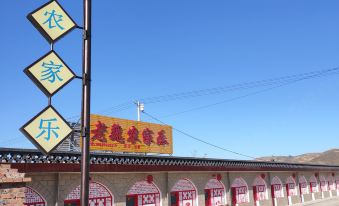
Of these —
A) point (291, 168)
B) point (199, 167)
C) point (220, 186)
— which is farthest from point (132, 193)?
point (291, 168)

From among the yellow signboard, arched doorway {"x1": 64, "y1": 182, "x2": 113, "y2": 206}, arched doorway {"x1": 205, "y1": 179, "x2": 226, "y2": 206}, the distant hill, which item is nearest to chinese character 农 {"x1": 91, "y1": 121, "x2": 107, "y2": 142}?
the yellow signboard

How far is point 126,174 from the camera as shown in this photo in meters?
17.7

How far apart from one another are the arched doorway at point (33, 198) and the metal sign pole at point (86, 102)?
430 inches

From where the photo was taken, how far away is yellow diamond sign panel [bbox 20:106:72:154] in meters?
3.77

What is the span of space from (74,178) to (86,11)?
12099 millimetres

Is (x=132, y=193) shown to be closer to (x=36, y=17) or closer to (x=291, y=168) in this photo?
(x=36, y=17)

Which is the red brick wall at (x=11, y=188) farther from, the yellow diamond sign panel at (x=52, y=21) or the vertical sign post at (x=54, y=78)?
the yellow diamond sign panel at (x=52, y=21)

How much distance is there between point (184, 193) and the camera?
68.1 ft

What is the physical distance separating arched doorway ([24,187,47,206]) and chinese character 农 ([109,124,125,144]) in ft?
19.6

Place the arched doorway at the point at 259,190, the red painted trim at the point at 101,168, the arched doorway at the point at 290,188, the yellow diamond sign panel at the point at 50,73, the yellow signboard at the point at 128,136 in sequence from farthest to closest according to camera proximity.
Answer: the arched doorway at the point at 290,188 → the arched doorway at the point at 259,190 → the yellow signboard at the point at 128,136 → the red painted trim at the point at 101,168 → the yellow diamond sign panel at the point at 50,73

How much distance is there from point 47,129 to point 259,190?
87.0 ft

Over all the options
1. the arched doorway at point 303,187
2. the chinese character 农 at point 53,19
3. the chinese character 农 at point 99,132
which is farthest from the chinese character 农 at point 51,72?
the arched doorway at point 303,187

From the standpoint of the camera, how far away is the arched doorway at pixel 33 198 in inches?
529

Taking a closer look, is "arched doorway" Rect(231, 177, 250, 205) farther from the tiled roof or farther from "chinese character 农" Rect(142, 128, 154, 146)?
"chinese character 农" Rect(142, 128, 154, 146)
